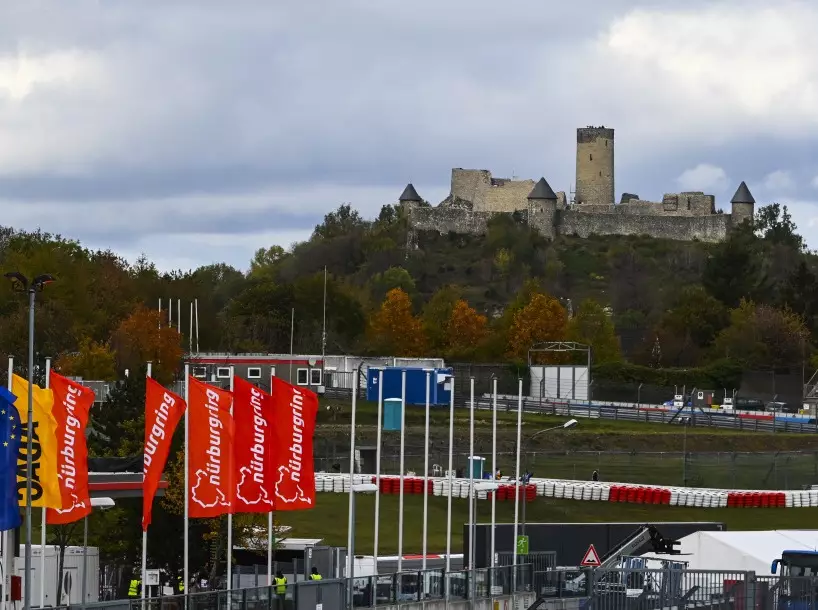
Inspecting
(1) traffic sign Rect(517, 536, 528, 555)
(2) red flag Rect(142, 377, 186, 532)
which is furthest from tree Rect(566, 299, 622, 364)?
(2) red flag Rect(142, 377, 186, 532)

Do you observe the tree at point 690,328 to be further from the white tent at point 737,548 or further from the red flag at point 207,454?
the red flag at point 207,454

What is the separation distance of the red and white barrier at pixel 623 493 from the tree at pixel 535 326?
213 feet

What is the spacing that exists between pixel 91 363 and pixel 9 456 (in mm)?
59671

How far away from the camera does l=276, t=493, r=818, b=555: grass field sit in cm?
6309

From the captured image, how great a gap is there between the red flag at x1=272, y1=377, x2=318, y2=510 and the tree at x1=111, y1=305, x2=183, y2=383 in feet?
187

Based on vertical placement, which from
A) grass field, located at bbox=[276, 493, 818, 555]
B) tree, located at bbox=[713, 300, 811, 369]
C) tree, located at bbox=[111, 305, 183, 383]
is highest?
tree, located at bbox=[713, 300, 811, 369]

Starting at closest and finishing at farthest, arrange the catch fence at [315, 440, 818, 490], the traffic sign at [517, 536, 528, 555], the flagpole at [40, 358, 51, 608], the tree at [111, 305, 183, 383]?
the flagpole at [40, 358, 51, 608] < the traffic sign at [517, 536, 528, 555] < the catch fence at [315, 440, 818, 490] < the tree at [111, 305, 183, 383]

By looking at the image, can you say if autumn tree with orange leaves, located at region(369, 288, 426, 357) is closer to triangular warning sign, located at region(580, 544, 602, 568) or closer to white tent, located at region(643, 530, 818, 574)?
triangular warning sign, located at region(580, 544, 602, 568)

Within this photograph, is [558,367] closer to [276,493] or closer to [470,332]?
[470,332]

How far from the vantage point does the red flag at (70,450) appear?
3806 cm

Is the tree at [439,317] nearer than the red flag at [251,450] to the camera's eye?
No

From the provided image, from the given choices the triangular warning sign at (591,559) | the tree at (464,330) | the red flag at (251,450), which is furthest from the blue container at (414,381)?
the tree at (464,330)

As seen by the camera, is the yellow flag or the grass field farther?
the grass field

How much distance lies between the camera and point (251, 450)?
1609 inches
